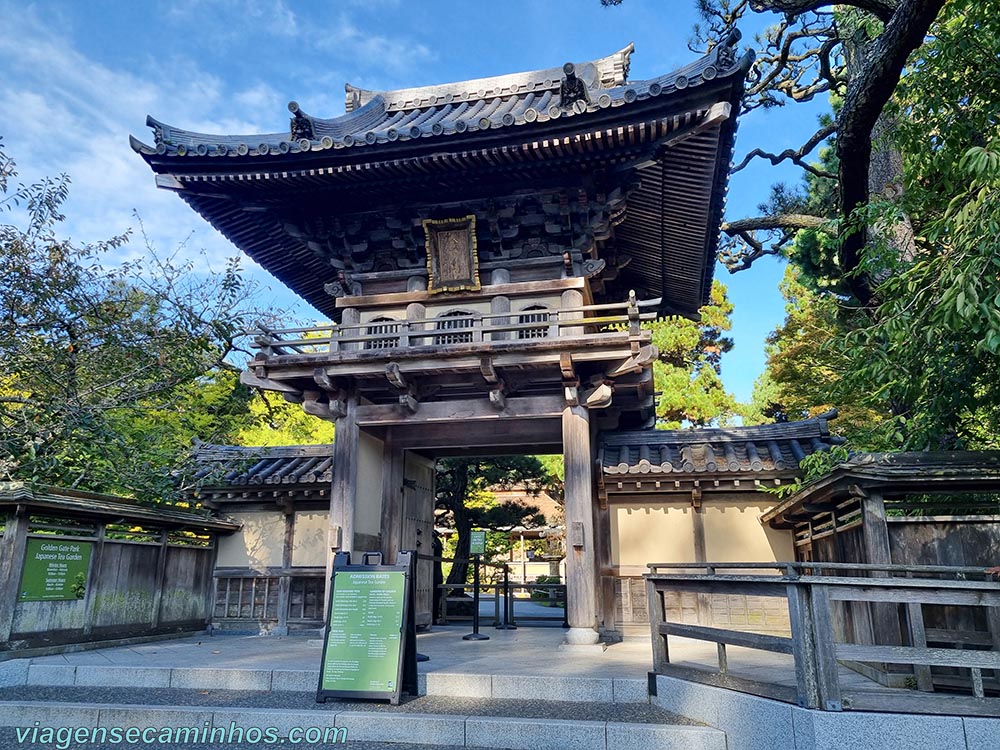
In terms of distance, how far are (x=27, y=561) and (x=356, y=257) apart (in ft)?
20.8

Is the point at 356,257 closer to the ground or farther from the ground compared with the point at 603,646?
farther from the ground

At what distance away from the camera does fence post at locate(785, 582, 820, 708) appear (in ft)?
15.4

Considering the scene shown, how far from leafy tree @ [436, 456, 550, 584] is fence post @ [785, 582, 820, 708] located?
37.9ft

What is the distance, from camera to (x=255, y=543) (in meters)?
12.5

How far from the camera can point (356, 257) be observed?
36.1 feet

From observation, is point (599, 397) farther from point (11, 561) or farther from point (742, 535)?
point (11, 561)

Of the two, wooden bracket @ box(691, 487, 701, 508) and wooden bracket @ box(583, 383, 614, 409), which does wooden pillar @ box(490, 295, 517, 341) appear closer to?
wooden bracket @ box(583, 383, 614, 409)

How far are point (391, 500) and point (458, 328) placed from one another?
3208mm

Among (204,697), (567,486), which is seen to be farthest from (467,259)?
(204,697)

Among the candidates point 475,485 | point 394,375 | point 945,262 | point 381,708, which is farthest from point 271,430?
point 945,262

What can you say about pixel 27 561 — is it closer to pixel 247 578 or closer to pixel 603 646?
pixel 247 578

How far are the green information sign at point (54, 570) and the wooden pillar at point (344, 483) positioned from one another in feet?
11.4

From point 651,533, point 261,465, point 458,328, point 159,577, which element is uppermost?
point 458,328

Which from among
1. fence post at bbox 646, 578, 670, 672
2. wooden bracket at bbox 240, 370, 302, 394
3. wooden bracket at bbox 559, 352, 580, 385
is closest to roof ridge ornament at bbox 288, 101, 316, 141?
wooden bracket at bbox 240, 370, 302, 394
